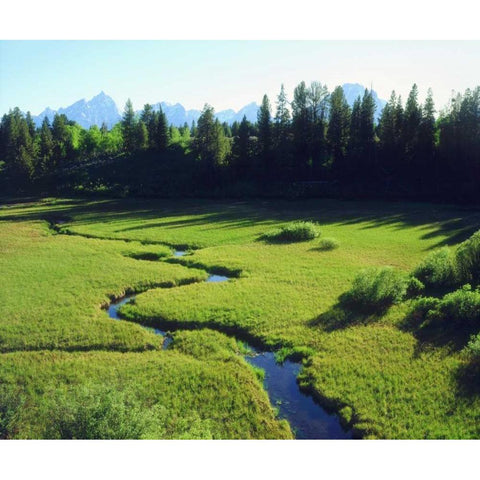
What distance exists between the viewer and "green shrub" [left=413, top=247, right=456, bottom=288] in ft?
96.2

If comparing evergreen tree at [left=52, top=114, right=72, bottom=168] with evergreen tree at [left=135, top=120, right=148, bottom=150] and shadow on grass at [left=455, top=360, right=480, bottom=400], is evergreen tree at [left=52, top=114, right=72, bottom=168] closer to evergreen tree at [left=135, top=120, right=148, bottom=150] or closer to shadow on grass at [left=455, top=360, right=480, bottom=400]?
evergreen tree at [left=135, top=120, right=148, bottom=150]

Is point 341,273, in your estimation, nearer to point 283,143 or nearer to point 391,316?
point 391,316

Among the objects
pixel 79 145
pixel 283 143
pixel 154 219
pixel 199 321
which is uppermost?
pixel 79 145

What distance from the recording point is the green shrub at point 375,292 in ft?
89.0

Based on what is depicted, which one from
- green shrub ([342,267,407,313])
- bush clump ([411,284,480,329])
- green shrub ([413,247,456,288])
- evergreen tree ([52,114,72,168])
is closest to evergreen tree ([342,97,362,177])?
green shrub ([413,247,456,288])

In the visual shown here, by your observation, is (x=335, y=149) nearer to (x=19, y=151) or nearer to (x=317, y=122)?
(x=317, y=122)

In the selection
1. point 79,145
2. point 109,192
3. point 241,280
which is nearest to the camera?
point 241,280

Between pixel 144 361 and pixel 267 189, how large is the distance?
68266 mm

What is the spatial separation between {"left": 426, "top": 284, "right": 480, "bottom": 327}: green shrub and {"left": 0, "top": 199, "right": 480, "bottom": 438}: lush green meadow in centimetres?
215

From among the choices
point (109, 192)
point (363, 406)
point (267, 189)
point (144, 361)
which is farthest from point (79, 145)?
point (363, 406)

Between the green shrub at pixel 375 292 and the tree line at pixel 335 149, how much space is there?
53051mm

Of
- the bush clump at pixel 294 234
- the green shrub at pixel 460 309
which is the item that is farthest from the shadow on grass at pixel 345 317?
the bush clump at pixel 294 234

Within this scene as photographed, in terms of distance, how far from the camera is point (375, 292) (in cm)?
2745

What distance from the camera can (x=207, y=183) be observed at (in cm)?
9075
